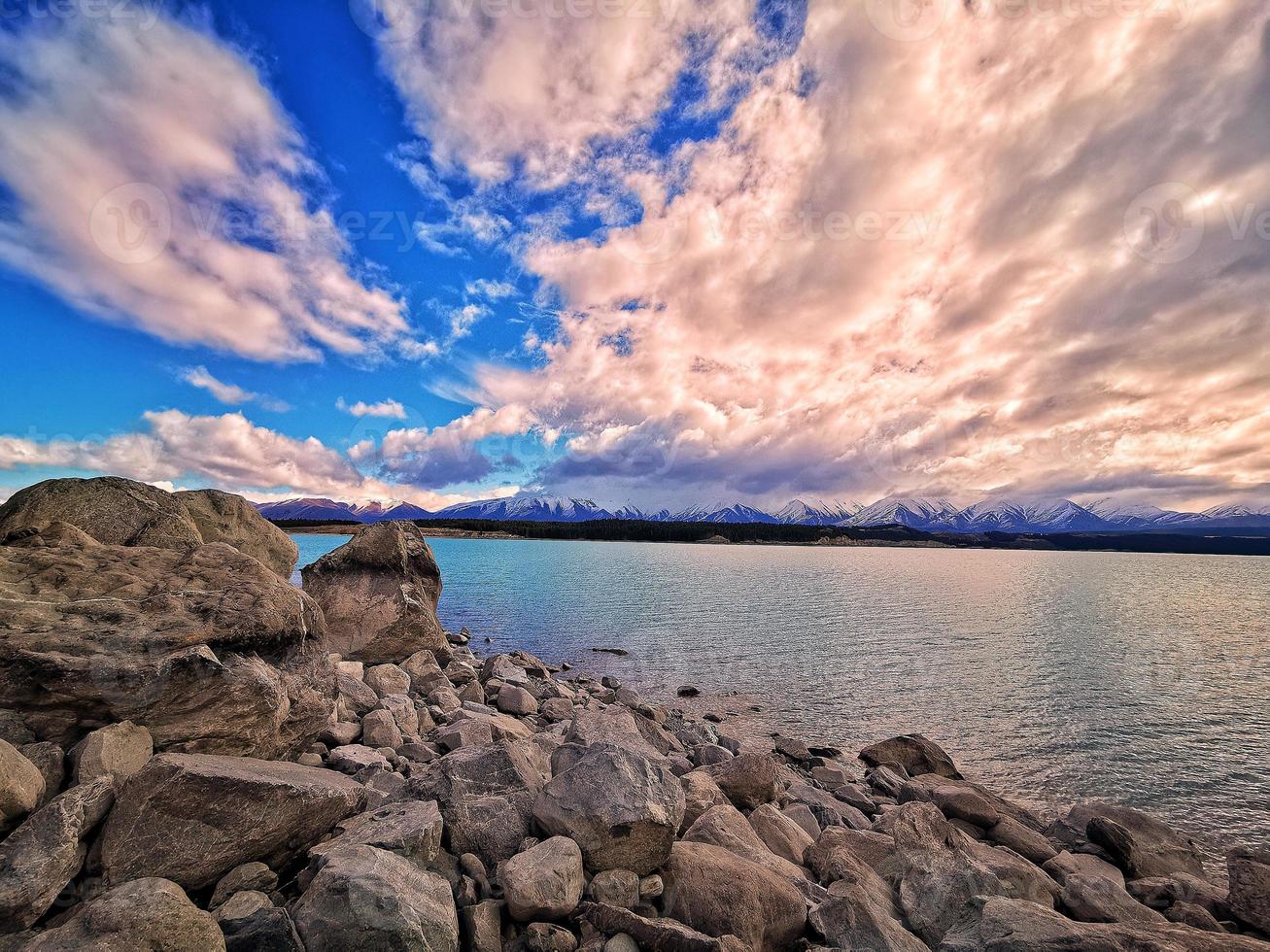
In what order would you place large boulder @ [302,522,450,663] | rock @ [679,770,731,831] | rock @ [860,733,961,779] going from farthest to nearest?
large boulder @ [302,522,450,663] < rock @ [860,733,961,779] < rock @ [679,770,731,831]

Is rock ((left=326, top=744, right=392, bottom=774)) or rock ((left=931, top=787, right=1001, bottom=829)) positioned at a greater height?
rock ((left=326, top=744, right=392, bottom=774))

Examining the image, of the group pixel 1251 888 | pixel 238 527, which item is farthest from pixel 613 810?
pixel 238 527

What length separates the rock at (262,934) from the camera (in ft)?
15.8

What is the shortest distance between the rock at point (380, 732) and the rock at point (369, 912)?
5191 mm

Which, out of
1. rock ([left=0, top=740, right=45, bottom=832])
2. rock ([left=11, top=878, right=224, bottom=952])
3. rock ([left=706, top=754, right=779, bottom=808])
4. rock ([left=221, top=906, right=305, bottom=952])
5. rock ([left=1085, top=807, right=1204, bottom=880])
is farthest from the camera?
rock ([left=706, top=754, right=779, bottom=808])

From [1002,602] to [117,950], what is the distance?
6426 cm

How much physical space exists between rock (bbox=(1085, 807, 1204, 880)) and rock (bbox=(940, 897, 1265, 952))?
5.85 meters

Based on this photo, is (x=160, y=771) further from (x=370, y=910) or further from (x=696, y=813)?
(x=696, y=813)

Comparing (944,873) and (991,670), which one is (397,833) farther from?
(991,670)

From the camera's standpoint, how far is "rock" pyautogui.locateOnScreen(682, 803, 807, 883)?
773 centimetres

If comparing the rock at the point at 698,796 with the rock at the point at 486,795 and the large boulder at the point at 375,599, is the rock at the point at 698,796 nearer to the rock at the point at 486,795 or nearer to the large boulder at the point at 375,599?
the rock at the point at 486,795

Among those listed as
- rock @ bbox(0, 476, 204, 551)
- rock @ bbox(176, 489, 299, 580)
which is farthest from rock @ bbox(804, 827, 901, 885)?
rock @ bbox(176, 489, 299, 580)

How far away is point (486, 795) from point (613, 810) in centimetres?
196

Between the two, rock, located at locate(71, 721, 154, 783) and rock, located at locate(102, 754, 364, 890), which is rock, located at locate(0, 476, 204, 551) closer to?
rock, located at locate(71, 721, 154, 783)
